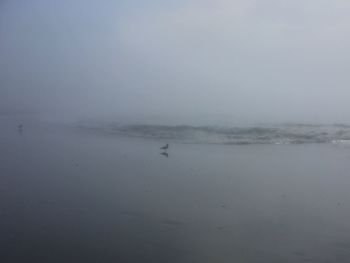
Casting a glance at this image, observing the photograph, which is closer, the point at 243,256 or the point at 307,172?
the point at 243,256

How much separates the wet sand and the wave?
2783 millimetres

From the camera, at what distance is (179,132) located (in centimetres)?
1903

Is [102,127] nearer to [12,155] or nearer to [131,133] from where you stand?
[131,133]

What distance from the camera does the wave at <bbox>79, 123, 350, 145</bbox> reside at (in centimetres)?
1789

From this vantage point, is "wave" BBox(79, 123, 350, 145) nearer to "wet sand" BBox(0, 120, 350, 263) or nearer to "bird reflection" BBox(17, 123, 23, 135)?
"bird reflection" BBox(17, 123, 23, 135)

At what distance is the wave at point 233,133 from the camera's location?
1789 centimetres

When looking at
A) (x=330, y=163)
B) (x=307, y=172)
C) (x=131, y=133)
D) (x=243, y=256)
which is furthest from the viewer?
(x=131, y=133)

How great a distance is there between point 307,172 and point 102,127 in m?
9.17

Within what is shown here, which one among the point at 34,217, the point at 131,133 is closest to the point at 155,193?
the point at 34,217

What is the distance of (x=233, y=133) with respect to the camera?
63.5 ft

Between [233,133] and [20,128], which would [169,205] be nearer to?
[233,133]

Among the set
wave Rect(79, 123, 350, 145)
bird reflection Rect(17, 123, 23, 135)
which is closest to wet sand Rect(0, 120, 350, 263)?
bird reflection Rect(17, 123, 23, 135)

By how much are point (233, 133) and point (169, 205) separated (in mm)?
10226

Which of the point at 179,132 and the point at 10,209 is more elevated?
the point at 179,132
